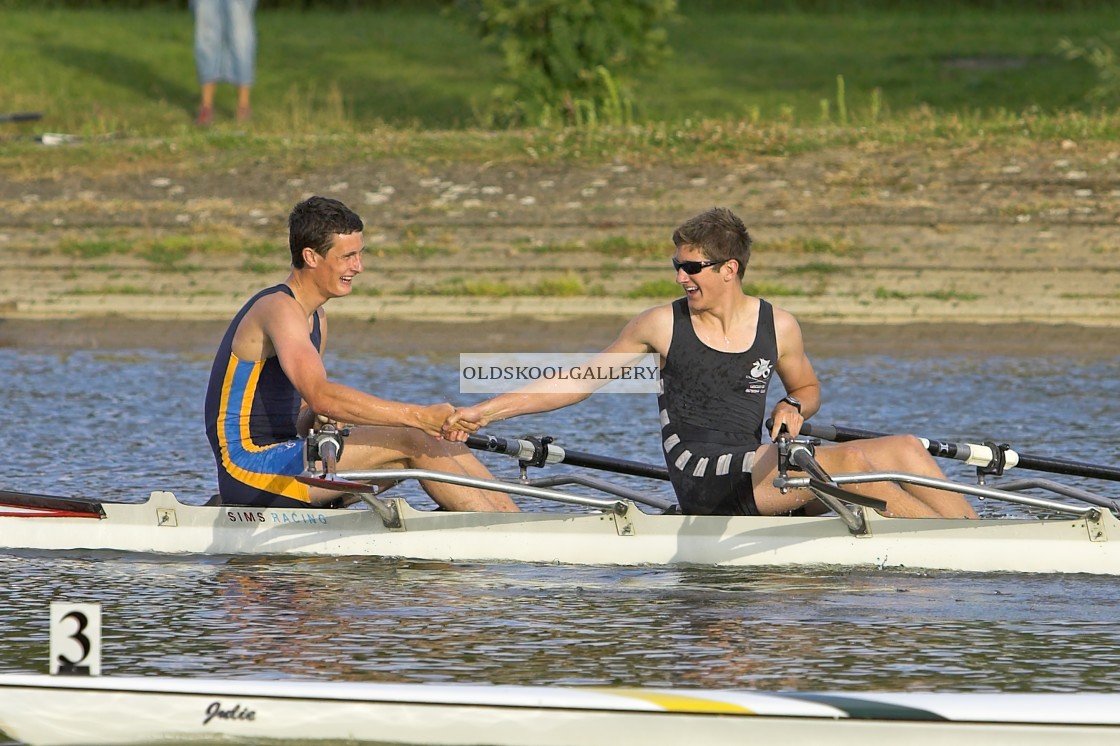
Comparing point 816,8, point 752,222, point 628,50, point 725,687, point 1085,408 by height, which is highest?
point 816,8

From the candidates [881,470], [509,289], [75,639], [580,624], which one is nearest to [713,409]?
[881,470]

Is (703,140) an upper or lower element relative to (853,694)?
upper

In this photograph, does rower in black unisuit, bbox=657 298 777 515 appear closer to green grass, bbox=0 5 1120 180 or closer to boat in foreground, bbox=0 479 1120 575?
boat in foreground, bbox=0 479 1120 575

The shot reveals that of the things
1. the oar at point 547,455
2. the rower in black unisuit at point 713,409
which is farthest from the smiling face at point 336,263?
the rower in black unisuit at point 713,409

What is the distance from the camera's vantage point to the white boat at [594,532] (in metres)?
7.20

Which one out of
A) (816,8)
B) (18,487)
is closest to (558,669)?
(18,487)

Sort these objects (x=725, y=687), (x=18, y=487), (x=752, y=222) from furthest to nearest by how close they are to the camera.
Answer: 1. (x=752, y=222)
2. (x=18, y=487)
3. (x=725, y=687)

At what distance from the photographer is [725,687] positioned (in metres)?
5.88

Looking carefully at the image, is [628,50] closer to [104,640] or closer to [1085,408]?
[1085,408]

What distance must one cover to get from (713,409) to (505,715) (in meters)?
2.34

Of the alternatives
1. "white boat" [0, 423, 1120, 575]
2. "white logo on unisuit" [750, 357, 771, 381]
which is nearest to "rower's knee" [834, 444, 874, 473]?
"white boat" [0, 423, 1120, 575]

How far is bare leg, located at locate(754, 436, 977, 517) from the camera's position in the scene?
7.17m

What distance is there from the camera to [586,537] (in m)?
7.56

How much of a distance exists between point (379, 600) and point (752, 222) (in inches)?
381
